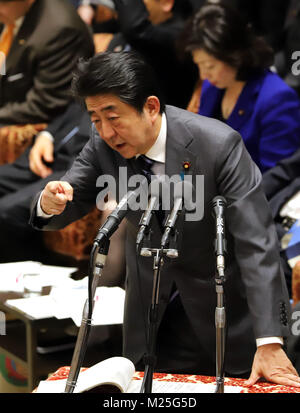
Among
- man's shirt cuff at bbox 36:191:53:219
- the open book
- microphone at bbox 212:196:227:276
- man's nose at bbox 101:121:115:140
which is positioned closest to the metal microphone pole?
microphone at bbox 212:196:227:276

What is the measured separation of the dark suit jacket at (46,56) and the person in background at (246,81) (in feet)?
4.73

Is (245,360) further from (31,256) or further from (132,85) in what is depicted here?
(31,256)

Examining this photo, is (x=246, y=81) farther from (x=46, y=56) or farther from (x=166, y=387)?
(x=166, y=387)

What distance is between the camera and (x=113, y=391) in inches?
72.2

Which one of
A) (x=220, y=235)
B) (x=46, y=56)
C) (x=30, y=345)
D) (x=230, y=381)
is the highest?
(x=220, y=235)

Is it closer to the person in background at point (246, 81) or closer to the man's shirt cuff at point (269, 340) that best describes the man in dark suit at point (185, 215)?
the man's shirt cuff at point (269, 340)

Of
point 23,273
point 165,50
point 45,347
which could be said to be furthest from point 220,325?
point 165,50

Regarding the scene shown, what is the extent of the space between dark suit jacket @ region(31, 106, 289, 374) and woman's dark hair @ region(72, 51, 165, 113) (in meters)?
0.18

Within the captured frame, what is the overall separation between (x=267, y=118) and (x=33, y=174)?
172 cm

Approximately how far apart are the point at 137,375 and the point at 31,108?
3.39 m

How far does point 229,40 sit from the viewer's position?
3.69 metres
